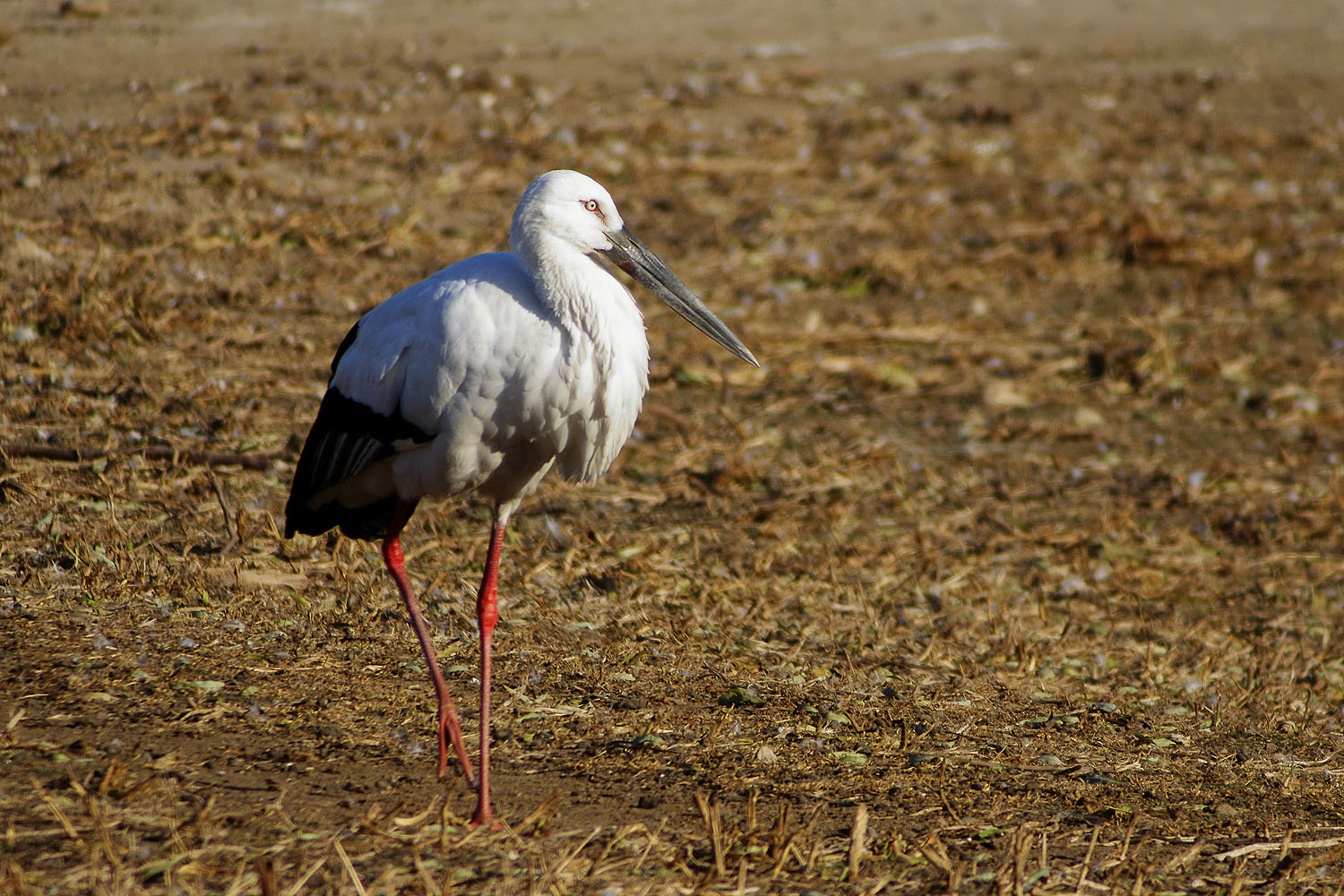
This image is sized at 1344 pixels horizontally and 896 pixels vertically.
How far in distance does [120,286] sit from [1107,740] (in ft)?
18.1

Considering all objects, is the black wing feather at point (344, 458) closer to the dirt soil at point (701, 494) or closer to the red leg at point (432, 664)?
the red leg at point (432, 664)

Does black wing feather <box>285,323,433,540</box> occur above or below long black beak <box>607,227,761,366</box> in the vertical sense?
below

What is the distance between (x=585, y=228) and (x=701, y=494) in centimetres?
250

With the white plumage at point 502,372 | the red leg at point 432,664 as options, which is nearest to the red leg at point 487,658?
the white plumage at point 502,372

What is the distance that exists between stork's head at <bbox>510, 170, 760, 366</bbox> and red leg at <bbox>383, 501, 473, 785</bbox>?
104cm

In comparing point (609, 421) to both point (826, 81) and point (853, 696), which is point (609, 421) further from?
point (826, 81)

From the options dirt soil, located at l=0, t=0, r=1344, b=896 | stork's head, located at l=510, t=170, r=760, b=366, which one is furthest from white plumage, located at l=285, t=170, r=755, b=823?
dirt soil, located at l=0, t=0, r=1344, b=896

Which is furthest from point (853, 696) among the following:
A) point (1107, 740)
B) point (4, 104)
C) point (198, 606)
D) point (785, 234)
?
point (4, 104)

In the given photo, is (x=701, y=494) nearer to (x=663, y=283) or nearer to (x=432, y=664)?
(x=663, y=283)

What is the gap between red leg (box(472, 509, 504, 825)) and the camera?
143 inches

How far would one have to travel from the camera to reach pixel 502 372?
150 inches

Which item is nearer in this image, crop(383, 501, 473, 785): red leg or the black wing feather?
crop(383, 501, 473, 785): red leg

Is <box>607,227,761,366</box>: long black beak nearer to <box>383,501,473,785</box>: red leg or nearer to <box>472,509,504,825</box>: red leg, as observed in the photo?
<box>472,509,504,825</box>: red leg

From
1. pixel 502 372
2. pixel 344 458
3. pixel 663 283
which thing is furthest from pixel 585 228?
pixel 344 458
